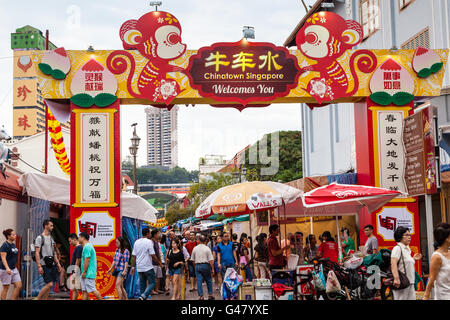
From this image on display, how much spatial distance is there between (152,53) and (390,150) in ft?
22.2

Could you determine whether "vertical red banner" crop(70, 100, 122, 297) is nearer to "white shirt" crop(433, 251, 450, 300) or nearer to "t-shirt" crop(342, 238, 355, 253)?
"t-shirt" crop(342, 238, 355, 253)

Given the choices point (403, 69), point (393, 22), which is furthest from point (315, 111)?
point (403, 69)

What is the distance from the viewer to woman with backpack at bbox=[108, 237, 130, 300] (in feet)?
45.5

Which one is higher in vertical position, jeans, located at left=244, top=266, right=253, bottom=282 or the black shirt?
the black shirt

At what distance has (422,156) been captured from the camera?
1267 centimetres

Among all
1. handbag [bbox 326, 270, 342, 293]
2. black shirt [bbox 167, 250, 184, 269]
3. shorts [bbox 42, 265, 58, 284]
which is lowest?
handbag [bbox 326, 270, 342, 293]

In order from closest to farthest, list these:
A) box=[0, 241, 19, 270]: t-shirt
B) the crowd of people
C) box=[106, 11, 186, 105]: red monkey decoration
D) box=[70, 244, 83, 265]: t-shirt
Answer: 1. the crowd of people
2. box=[0, 241, 19, 270]: t-shirt
3. box=[70, 244, 83, 265]: t-shirt
4. box=[106, 11, 186, 105]: red monkey decoration

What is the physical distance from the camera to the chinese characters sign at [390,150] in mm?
15930

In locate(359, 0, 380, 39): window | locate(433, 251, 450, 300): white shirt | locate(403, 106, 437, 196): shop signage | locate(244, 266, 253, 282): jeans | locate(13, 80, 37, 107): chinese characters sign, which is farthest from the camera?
locate(13, 80, 37, 107): chinese characters sign

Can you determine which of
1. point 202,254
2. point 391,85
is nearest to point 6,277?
point 202,254

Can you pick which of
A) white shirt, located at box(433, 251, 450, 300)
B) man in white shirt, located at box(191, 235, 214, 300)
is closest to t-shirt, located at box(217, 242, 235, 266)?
man in white shirt, located at box(191, 235, 214, 300)

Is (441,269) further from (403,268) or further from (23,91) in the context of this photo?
(23,91)

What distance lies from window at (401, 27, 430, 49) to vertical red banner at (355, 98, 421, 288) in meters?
5.78

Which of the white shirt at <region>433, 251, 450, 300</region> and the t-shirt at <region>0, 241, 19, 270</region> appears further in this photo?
the t-shirt at <region>0, 241, 19, 270</region>
